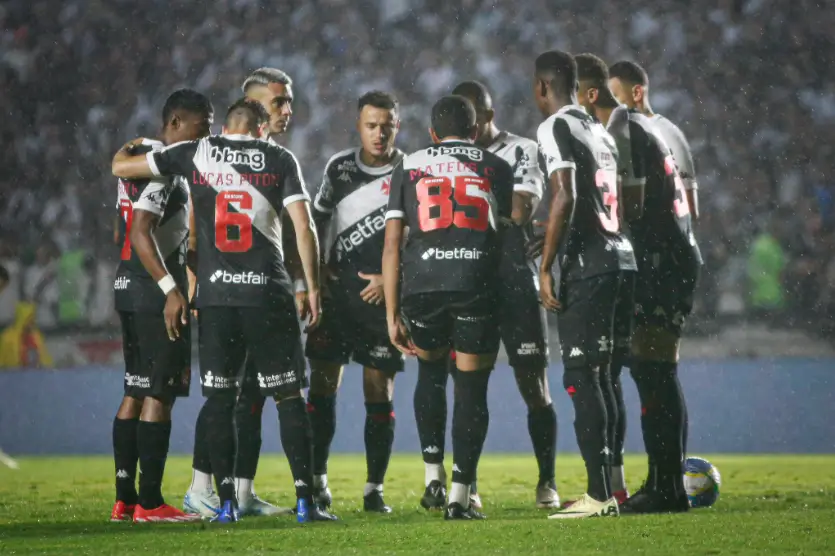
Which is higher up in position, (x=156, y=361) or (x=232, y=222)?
(x=232, y=222)

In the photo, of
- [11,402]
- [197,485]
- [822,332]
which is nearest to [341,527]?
[197,485]

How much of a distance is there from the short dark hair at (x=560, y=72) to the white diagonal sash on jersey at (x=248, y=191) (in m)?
1.26

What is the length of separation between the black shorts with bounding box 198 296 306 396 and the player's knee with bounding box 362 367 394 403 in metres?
0.90

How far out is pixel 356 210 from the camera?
586 centimetres

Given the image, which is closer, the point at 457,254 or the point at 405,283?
the point at 457,254

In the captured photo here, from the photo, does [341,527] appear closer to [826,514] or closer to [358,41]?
[826,514]

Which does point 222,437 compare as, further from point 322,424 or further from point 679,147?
point 679,147

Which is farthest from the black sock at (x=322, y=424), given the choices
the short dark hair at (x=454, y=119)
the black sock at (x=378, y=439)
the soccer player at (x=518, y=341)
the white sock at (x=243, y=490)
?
the short dark hair at (x=454, y=119)

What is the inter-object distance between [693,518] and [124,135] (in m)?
10.4

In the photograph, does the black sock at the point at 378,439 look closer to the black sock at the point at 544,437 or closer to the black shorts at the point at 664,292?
the black sock at the point at 544,437

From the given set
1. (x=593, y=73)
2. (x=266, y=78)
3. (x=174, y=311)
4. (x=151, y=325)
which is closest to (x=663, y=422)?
(x=593, y=73)

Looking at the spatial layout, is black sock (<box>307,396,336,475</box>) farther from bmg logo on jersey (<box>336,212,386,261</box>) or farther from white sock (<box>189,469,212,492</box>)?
bmg logo on jersey (<box>336,212,386,261</box>)

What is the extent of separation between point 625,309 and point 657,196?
2.01 ft

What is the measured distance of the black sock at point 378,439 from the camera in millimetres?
5637
